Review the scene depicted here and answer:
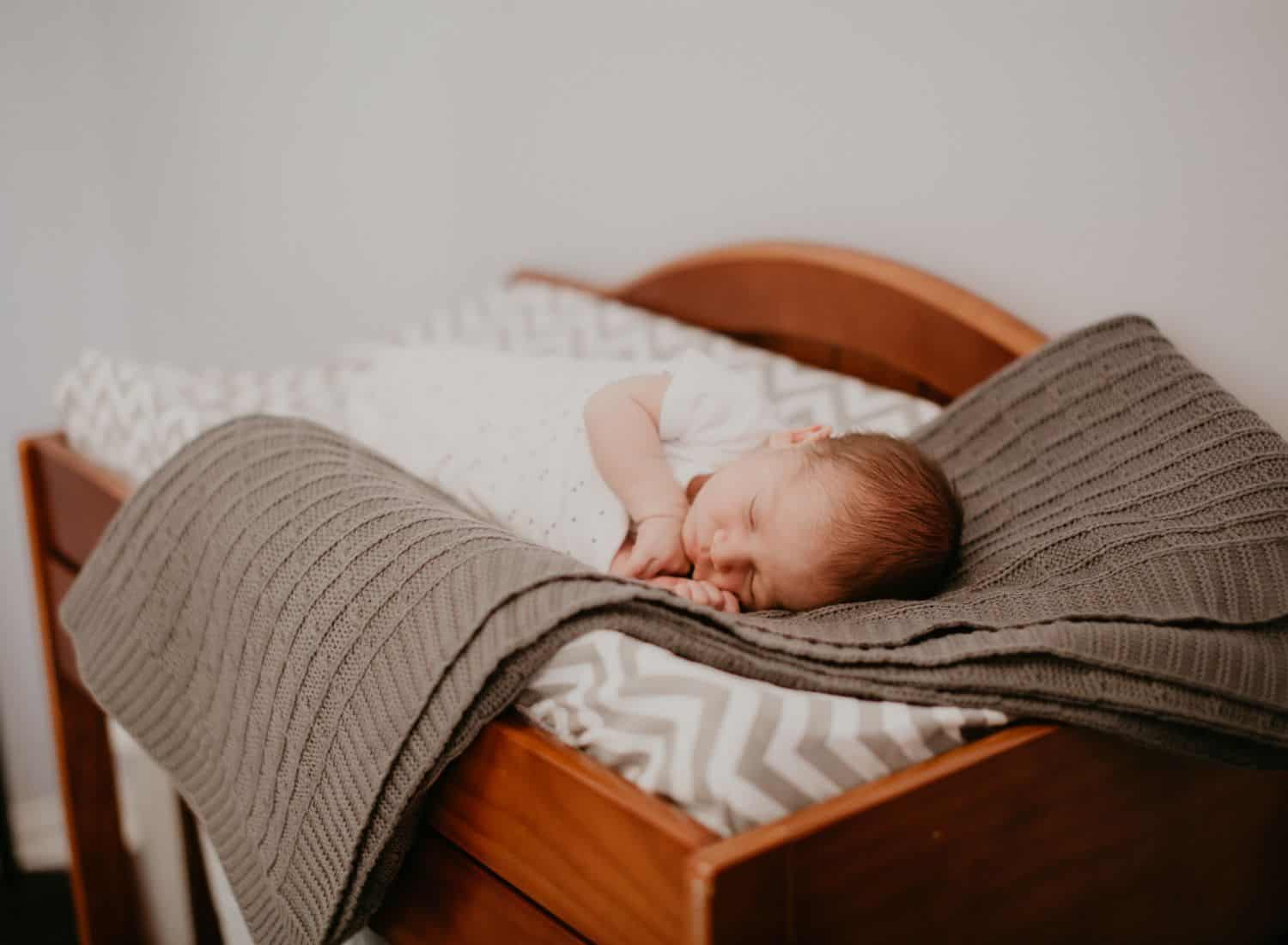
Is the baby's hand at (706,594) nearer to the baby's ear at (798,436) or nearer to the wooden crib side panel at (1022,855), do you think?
the baby's ear at (798,436)

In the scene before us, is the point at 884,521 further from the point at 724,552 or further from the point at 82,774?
the point at 82,774

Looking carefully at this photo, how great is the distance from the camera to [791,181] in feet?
4.75

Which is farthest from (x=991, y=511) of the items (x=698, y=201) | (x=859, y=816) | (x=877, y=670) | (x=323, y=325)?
(x=323, y=325)

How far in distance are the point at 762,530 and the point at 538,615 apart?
11.4 inches

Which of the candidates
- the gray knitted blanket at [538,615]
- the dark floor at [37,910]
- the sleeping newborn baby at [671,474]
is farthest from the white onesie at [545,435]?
the dark floor at [37,910]

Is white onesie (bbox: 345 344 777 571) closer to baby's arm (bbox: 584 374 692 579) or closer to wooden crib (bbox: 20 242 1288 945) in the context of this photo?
Result: baby's arm (bbox: 584 374 692 579)

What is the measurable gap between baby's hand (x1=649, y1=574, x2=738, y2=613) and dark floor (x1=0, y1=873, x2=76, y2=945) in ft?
4.37

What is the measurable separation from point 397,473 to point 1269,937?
0.83 m

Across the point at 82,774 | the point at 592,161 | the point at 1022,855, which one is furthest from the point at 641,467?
the point at 82,774

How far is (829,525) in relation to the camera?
3.07ft

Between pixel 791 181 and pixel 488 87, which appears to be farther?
pixel 488 87

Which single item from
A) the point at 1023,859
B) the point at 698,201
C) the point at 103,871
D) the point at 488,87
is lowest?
the point at 103,871

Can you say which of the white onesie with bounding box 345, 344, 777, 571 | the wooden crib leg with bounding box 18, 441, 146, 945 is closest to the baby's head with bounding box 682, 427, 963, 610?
the white onesie with bounding box 345, 344, 777, 571

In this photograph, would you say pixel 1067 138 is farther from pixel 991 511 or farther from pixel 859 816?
pixel 859 816
